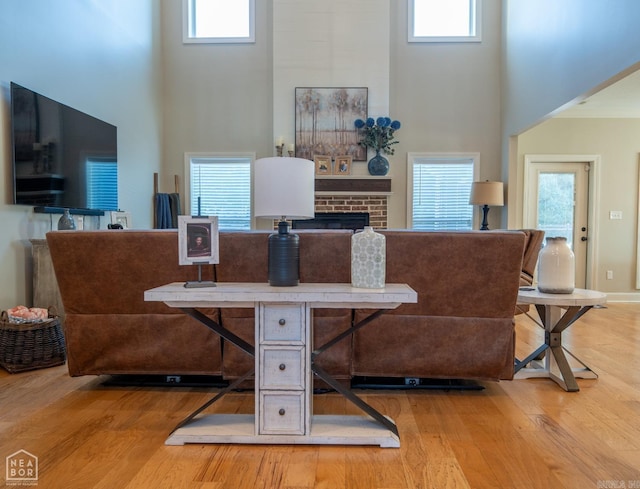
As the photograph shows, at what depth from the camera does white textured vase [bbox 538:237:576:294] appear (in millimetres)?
2523

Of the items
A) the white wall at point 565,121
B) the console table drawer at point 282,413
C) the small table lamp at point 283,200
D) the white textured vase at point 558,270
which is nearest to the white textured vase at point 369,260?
the small table lamp at point 283,200

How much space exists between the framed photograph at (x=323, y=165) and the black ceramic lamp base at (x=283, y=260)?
4.16 meters

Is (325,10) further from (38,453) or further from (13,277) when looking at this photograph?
(38,453)

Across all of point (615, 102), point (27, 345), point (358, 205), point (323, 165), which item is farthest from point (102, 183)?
point (615, 102)

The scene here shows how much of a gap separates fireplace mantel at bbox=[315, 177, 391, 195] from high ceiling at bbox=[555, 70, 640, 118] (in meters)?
2.21

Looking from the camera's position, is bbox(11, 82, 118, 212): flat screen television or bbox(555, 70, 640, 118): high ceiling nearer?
bbox(11, 82, 118, 212): flat screen television

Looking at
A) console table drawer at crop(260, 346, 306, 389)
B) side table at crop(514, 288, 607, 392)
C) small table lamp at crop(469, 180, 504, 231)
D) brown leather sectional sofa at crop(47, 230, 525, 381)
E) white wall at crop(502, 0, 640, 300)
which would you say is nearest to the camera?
console table drawer at crop(260, 346, 306, 389)

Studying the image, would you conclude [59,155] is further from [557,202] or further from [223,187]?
[557,202]

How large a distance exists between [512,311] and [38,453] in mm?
2273

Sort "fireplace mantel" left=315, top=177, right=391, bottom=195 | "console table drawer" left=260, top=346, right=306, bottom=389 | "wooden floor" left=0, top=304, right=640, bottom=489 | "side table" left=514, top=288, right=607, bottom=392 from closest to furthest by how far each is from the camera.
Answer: "wooden floor" left=0, top=304, right=640, bottom=489 < "console table drawer" left=260, top=346, right=306, bottom=389 < "side table" left=514, top=288, right=607, bottom=392 < "fireplace mantel" left=315, top=177, right=391, bottom=195

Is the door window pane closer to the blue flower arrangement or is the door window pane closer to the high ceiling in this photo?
the high ceiling

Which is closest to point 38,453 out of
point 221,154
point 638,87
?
point 221,154

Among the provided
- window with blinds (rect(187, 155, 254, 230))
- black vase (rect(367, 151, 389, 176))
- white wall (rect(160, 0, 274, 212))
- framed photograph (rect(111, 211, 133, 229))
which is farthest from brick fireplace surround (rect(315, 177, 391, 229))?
framed photograph (rect(111, 211, 133, 229))

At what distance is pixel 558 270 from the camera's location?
99.7 inches
